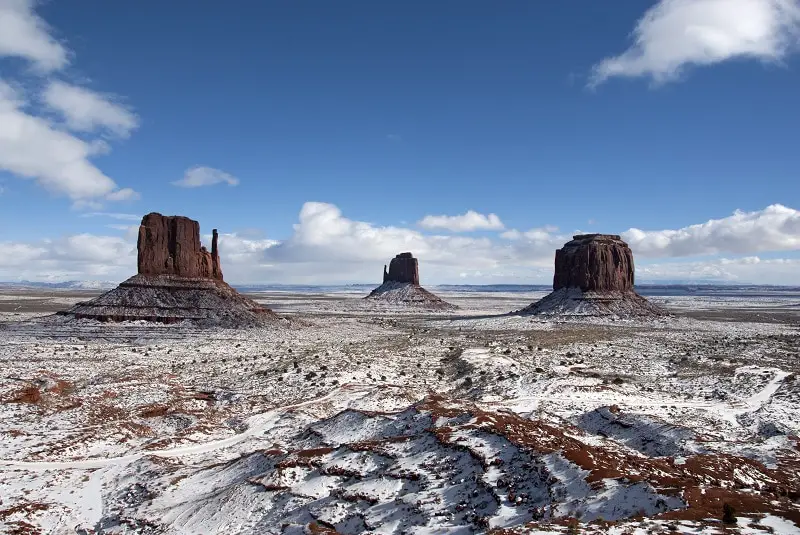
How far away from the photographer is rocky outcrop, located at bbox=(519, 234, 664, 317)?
271 ft

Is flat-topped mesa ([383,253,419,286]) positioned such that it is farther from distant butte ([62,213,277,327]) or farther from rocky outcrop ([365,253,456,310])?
distant butte ([62,213,277,327])

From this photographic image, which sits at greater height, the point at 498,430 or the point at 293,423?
the point at 498,430

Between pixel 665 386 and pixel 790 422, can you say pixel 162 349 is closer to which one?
pixel 665 386

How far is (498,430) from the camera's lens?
46.7 feet

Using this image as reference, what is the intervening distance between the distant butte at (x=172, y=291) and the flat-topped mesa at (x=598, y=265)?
52405mm

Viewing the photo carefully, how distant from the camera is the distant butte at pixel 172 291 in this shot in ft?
192

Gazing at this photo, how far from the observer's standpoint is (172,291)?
6256 centimetres

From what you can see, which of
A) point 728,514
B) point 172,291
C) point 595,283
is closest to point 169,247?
point 172,291

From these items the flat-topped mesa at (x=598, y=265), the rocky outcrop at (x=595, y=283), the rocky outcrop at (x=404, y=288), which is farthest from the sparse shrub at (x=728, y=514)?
the rocky outcrop at (x=404, y=288)

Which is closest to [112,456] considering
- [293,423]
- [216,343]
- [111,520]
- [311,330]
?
[111,520]

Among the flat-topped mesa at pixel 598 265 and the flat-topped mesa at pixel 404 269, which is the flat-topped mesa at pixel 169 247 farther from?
the flat-topped mesa at pixel 404 269

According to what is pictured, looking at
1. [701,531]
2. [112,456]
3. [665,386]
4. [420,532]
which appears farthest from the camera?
[665,386]

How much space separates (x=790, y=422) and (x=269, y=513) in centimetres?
1841

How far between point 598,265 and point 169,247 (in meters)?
66.1
